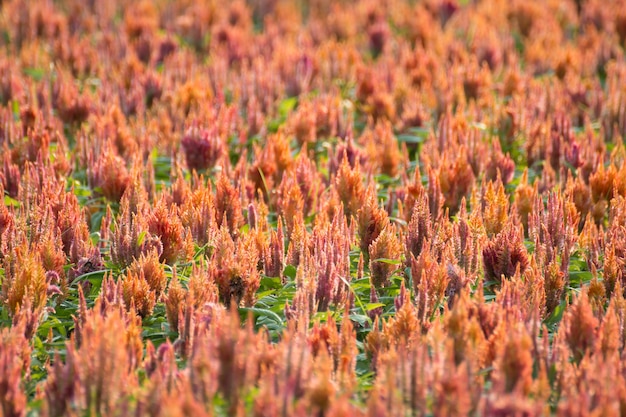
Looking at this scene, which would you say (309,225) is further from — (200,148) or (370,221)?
(200,148)

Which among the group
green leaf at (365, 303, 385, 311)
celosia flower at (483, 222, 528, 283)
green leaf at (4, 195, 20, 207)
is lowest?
green leaf at (365, 303, 385, 311)

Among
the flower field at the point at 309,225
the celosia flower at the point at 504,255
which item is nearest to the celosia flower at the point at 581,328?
the flower field at the point at 309,225

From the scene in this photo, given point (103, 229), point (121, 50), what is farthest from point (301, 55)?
point (103, 229)

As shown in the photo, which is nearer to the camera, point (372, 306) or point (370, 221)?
point (372, 306)

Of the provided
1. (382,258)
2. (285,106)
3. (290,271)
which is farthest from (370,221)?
(285,106)

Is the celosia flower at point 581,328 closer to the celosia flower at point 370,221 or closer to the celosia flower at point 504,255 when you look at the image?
the celosia flower at point 504,255

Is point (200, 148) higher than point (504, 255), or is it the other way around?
point (200, 148)

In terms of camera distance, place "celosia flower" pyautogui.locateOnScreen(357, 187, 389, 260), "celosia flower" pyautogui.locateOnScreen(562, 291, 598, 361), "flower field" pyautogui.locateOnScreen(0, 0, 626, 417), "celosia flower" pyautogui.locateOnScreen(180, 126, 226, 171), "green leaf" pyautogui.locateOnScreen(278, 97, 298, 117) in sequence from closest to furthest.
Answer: "flower field" pyautogui.locateOnScreen(0, 0, 626, 417)
"celosia flower" pyautogui.locateOnScreen(562, 291, 598, 361)
"celosia flower" pyautogui.locateOnScreen(357, 187, 389, 260)
"celosia flower" pyautogui.locateOnScreen(180, 126, 226, 171)
"green leaf" pyautogui.locateOnScreen(278, 97, 298, 117)

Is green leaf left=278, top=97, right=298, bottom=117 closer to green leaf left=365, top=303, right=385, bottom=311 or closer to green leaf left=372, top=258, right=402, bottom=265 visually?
green leaf left=372, top=258, right=402, bottom=265

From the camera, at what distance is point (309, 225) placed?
3662 millimetres

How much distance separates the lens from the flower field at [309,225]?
226cm

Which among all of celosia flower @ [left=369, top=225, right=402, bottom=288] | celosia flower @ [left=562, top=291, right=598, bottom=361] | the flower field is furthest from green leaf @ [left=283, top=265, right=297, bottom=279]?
celosia flower @ [left=562, top=291, right=598, bottom=361]

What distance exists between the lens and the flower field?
88.8 inches

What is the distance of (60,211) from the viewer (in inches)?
129
